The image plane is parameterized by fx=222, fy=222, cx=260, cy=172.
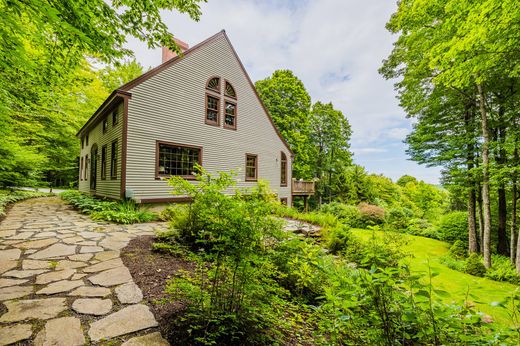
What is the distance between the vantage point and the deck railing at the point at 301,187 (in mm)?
15562

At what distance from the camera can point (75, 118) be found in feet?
40.6

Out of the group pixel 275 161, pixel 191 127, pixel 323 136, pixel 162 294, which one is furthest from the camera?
pixel 323 136

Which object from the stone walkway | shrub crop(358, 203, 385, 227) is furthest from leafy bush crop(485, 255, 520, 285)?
the stone walkway

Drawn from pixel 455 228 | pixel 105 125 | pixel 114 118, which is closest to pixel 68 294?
pixel 114 118

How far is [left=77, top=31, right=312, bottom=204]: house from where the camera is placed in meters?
8.17

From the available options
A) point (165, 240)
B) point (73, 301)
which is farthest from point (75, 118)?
Result: point (73, 301)

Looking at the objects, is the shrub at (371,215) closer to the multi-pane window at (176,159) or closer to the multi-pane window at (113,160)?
the multi-pane window at (176,159)

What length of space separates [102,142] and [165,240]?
344 inches

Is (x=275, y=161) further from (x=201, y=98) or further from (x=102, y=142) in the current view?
(x=102, y=142)

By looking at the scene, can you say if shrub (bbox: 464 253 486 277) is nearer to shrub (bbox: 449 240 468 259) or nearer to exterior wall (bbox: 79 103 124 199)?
shrub (bbox: 449 240 468 259)

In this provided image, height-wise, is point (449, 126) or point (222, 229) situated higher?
point (449, 126)

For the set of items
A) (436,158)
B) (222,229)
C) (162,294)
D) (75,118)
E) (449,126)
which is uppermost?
(75,118)

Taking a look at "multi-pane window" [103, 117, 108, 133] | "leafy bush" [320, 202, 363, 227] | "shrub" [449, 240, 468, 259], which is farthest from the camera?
"leafy bush" [320, 202, 363, 227]

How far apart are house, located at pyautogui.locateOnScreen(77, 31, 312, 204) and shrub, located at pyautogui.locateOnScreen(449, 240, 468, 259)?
9.65 metres
